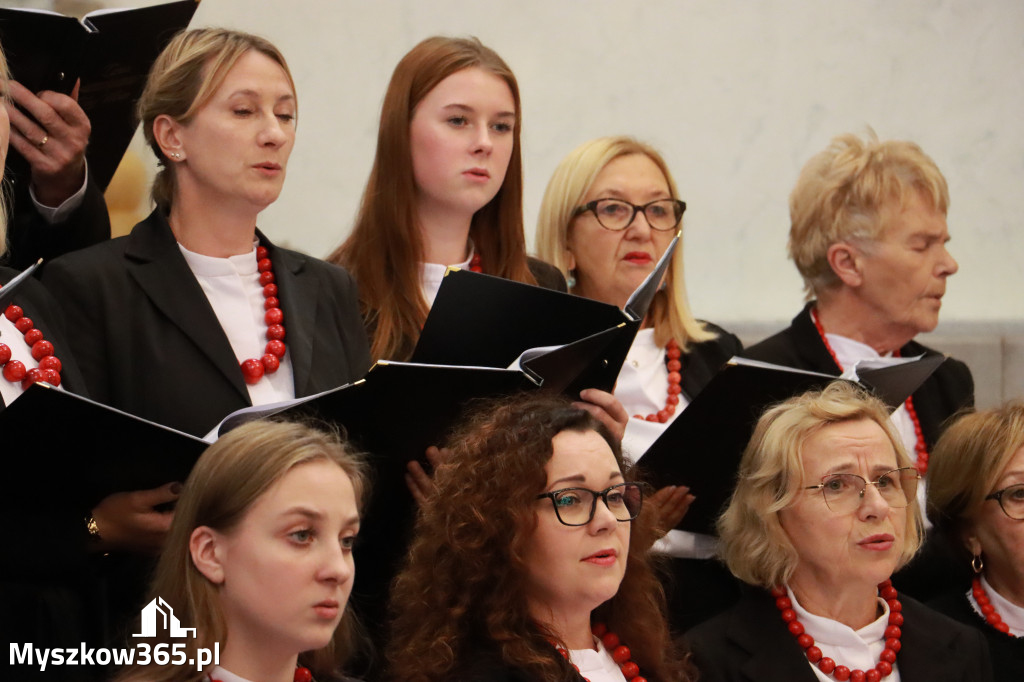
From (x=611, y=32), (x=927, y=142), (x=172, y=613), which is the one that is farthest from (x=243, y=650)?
(x=927, y=142)

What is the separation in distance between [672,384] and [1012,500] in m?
0.79

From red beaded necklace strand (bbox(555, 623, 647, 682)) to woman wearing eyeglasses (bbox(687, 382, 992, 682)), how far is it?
7.4 inches

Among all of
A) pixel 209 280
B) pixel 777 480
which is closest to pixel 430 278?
pixel 209 280

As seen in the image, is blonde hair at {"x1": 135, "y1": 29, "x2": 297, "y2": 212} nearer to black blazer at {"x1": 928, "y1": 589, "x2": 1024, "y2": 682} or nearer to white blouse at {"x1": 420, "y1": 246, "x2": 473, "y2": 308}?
white blouse at {"x1": 420, "y1": 246, "x2": 473, "y2": 308}

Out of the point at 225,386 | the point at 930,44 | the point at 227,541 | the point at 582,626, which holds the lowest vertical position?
the point at 582,626

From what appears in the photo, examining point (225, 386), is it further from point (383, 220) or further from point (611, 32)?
point (611, 32)

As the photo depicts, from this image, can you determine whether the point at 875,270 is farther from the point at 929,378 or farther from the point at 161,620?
the point at 161,620

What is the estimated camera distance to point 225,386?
2.43 m

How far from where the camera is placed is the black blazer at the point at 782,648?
2527 mm

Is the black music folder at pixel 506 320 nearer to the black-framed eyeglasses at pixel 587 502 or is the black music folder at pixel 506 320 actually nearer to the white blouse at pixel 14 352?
the black-framed eyeglasses at pixel 587 502

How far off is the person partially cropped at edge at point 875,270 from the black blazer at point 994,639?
0.57m

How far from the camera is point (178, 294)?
2.47 m

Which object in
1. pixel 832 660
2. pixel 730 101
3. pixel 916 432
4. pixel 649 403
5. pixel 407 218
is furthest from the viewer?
pixel 730 101

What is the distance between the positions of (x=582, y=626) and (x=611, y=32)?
9.78 feet
